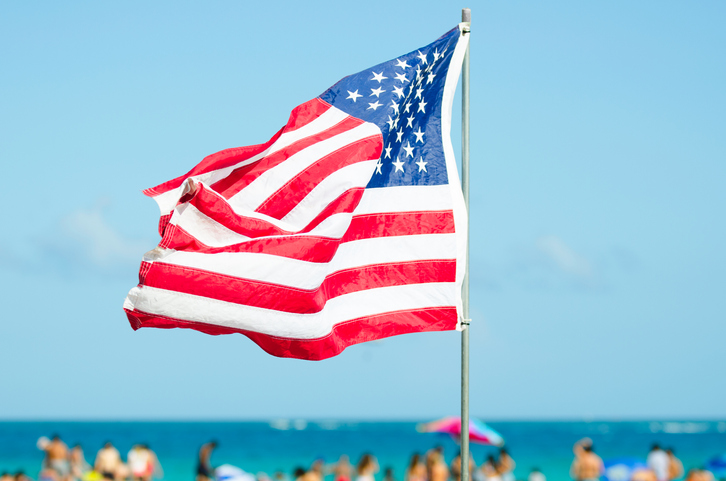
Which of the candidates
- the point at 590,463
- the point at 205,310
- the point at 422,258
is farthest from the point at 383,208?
the point at 590,463

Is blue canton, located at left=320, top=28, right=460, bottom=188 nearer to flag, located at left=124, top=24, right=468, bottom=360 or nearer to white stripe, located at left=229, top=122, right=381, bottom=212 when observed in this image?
flag, located at left=124, top=24, right=468, bottom=360

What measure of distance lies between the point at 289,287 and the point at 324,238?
1.46ft

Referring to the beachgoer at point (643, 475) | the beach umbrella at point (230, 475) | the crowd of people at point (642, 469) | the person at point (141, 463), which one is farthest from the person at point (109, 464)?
the beachgoer at point (643, 475)

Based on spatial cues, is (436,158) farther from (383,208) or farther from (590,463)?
(590,463)

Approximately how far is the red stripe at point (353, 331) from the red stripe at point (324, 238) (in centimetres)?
53

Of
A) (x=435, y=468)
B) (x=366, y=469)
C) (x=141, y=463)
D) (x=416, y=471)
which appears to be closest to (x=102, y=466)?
(x=141, y=463)

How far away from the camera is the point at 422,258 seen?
6242mm

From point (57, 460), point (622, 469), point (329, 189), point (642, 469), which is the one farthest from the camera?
point (57, 460)

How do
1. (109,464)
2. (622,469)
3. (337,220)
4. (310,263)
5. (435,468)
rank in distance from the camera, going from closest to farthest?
(310,263)
(337,220)
(435,468)
(622,469)
(109,464)

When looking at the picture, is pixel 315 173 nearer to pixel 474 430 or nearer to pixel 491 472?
pixel 491 472

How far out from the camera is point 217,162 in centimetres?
636

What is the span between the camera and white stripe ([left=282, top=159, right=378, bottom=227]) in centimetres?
630

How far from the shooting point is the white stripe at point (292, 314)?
18.2 ft

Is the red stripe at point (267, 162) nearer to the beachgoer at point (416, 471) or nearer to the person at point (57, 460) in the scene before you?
the beachgoer at point (416, 471)
